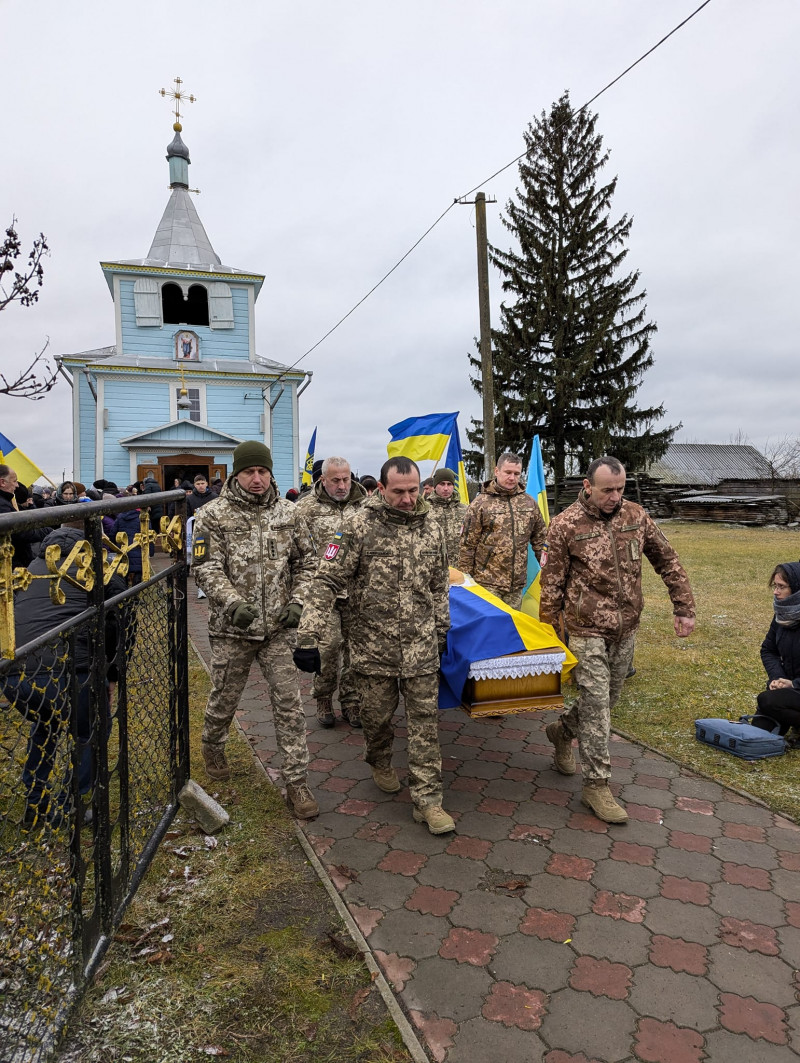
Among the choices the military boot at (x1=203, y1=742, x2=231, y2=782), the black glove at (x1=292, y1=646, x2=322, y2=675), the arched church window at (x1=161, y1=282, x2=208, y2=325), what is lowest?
the military boot at (x1=203, y1=742, x2=231, y2=782)

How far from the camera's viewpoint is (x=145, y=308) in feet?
65.6

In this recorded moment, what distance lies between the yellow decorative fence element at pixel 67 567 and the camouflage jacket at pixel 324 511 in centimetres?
169

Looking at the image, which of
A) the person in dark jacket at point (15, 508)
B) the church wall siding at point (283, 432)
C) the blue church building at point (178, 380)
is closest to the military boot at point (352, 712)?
the person in dark jacket at point (15, 508)

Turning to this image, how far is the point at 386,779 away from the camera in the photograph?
434cm

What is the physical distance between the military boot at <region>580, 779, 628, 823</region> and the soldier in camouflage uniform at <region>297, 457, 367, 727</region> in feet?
7.05

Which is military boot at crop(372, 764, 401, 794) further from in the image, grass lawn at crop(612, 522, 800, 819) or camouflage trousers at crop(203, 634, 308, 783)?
grass lawn at crop(612, 522, 800, 819)

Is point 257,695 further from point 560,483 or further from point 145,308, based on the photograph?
point 560,483

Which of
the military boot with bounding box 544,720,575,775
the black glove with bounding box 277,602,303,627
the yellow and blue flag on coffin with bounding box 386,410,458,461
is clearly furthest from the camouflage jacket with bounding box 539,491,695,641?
the yellow and blue flag on coffin with bounding box 386,410,458,461

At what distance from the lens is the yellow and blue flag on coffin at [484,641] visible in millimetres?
4023

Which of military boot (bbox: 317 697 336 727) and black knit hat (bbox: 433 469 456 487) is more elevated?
black knit hat (bbox: 433 469 456 487)

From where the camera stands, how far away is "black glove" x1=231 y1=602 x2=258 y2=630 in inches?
149

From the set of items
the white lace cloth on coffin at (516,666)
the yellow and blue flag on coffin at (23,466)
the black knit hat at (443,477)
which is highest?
the yellow and blue flag on coffin at (23,466)

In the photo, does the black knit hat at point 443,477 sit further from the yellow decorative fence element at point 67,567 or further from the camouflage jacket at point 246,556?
the yellow decorative fence element at point 67,567

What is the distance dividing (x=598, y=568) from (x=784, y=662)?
2215mm
